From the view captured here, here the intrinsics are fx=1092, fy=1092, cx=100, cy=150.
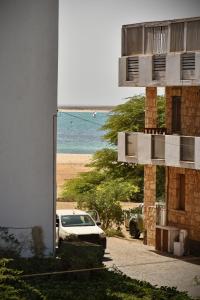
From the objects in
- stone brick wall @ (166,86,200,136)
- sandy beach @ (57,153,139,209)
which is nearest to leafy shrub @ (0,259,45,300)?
stone brick wall @ (166,86,200,136)

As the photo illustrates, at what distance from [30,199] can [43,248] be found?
91 centimetres

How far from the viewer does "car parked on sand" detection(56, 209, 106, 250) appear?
2575 cm

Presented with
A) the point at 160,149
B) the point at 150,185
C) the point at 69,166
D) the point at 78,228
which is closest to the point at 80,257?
the point at 78,228

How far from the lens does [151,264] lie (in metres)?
23.9

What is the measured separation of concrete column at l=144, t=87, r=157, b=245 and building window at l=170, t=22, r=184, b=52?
267 cm

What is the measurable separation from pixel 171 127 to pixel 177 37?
2.65 meters

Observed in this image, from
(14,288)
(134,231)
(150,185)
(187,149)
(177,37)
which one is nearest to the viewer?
(14,288)

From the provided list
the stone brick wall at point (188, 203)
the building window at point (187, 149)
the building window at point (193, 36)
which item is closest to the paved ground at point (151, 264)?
the stone brick wall at point (188, 203)

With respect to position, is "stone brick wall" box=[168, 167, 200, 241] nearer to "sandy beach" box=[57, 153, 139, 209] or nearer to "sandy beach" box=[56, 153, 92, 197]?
"sandy beach" box=[57, 153, 139, 209]

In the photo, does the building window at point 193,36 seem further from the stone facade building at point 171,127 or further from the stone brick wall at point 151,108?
the stone brick wall at point 151,108

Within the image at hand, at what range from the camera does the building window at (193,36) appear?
2567cm

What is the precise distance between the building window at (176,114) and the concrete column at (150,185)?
1.22 metres

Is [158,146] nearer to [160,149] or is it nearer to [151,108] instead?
[160,149]

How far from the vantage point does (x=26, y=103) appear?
62.0 feet
